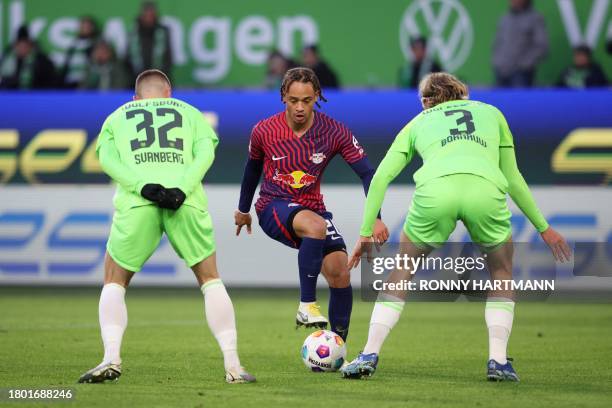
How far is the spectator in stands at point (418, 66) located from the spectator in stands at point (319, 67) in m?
1.00

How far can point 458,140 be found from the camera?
7.68 m

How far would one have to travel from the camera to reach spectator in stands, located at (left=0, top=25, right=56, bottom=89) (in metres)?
17.8

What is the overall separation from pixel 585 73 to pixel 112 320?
10.8 metres

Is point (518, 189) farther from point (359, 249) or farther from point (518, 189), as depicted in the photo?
point (359, 249)

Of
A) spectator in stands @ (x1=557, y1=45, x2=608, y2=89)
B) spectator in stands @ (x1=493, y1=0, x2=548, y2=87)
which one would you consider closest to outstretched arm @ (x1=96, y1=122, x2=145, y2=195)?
spectator in stands @ (x1=493, y1=0, x2=548, y2=87)

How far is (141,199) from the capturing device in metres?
7.45

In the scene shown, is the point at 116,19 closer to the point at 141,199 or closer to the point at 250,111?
the point at 250,111

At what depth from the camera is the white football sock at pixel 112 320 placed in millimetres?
7442

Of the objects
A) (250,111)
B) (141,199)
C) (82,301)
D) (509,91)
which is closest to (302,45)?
(250,111)

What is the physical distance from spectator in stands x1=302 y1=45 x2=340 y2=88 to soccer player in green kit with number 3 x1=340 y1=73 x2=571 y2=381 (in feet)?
30.3

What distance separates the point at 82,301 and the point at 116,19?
529 cm

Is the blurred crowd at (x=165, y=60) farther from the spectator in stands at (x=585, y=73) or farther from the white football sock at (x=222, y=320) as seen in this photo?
the white football sock at (x=222, y=320)

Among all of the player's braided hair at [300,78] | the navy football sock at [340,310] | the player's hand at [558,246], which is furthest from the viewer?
the navy football sock at [340,310]

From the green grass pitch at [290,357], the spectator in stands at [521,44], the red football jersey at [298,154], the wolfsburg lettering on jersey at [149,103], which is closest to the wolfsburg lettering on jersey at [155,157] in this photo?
the wolfsburg lettering on jersey at [149,103]
